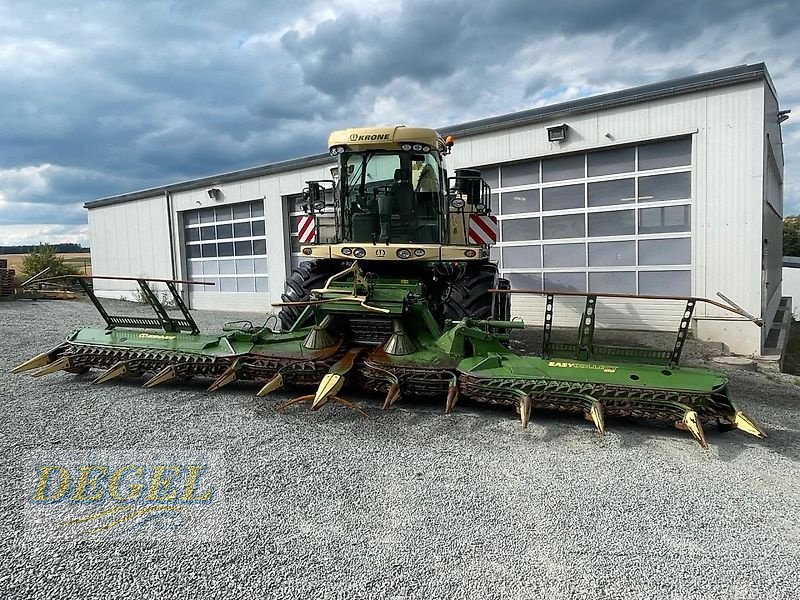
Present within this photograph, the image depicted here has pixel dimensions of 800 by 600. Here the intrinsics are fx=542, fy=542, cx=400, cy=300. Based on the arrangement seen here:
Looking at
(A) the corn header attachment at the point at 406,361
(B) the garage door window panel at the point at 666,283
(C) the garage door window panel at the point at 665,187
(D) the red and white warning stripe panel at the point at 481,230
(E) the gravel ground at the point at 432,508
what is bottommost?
(E) the gravel ground at the point at 432,508

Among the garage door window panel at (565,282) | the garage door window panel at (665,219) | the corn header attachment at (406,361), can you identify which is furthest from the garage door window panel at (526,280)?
the corn header attachment at (406,361)

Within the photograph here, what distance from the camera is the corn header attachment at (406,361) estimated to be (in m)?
4.27

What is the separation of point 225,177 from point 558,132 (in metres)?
10.4

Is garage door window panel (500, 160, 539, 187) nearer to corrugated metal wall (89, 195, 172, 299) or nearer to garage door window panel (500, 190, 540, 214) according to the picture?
garage door window panel (500, 190, 540, 214)

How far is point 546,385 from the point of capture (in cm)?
445

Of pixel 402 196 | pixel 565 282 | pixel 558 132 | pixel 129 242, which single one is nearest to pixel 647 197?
pixel 558 132

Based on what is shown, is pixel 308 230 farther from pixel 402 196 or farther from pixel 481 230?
pixel 481 230

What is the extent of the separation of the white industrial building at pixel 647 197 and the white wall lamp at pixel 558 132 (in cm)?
8

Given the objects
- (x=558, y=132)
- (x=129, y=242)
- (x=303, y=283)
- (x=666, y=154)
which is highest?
(x=558, y=132)

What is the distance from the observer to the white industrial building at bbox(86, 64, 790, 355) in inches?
337

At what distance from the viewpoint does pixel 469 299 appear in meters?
5.85

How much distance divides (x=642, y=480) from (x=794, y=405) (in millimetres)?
3083

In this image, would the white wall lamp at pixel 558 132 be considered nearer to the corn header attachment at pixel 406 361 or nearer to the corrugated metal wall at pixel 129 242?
the corn header attachment at pixel 406 361

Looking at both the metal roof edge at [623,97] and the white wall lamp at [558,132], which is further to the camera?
the white wall lamp at [558,132]
